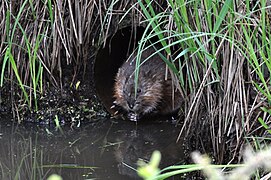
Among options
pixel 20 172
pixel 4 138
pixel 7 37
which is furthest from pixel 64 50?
pixel 20 172

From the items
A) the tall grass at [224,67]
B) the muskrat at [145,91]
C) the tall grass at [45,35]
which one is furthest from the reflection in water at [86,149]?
the tall grass at [224,67]

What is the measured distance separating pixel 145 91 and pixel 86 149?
0.76 m

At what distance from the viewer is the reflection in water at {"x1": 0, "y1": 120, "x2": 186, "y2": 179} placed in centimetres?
284

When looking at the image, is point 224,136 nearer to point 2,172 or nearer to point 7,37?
point 2,172

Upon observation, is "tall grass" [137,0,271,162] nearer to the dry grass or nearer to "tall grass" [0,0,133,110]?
the dry grass

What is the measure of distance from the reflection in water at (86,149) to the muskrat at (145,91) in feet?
0.49

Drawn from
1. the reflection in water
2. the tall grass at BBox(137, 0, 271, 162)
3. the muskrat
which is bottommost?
the reflection in water

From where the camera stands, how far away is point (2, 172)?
2.86 metres

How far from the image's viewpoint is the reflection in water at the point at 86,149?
2.84 m

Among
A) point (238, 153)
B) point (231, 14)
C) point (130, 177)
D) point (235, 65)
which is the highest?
point (231, 14)

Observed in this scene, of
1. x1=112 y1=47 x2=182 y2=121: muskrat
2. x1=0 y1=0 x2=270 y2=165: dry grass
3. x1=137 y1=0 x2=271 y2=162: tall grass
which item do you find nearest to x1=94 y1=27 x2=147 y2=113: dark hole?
x1=112 y1=47 x2=182 y2=121: muskrat

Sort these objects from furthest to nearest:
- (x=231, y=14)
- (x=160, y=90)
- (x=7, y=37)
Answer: (x=160, y=90) < (x=7, y=37) < (x=231, y=14)

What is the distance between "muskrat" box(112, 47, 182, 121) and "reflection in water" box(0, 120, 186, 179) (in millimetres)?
149

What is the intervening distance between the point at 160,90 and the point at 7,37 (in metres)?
1.16
